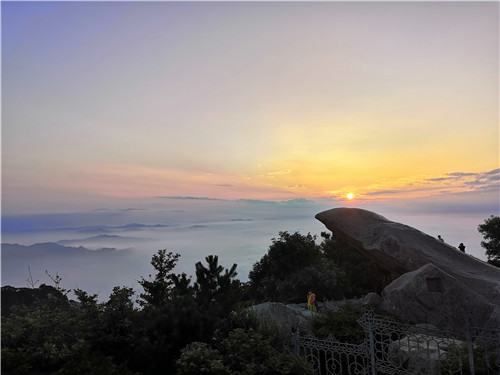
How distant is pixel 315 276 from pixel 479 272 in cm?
1104

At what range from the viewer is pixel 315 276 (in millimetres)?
26000

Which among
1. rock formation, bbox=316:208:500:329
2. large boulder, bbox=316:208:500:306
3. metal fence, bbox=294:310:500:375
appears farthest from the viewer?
large boulder, bbox=316:208:500:306

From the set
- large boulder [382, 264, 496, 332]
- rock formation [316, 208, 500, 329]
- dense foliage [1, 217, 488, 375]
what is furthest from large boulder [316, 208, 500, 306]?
dense foliage [1, 217, 488, 375]

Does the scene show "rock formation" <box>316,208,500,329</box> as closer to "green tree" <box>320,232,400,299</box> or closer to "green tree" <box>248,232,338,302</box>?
"green tree" <box>248,232,338,302</box>

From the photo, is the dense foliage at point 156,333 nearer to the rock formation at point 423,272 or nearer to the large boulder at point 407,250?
the rock formation at point 423,272

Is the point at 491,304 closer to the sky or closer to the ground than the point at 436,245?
closer to the ground

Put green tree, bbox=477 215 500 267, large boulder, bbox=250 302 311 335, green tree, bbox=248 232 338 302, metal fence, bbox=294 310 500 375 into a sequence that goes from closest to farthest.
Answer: metal fence, bbox=294 310 500 375, large boulder, bbox=250 302 311 335, green tree, bbox=248 232 338 302, green tree, bbox=477 215 500 267

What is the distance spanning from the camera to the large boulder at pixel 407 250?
16.2 metres

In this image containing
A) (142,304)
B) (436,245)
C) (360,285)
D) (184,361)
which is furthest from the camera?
(360,285)

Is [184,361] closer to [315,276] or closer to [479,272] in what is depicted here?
[479,272]

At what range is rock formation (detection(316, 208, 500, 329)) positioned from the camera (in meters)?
14.2

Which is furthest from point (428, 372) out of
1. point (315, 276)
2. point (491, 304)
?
point (315, 276)

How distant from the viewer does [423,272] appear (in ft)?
48.4

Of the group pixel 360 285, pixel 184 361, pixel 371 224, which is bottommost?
pixel 360 285
